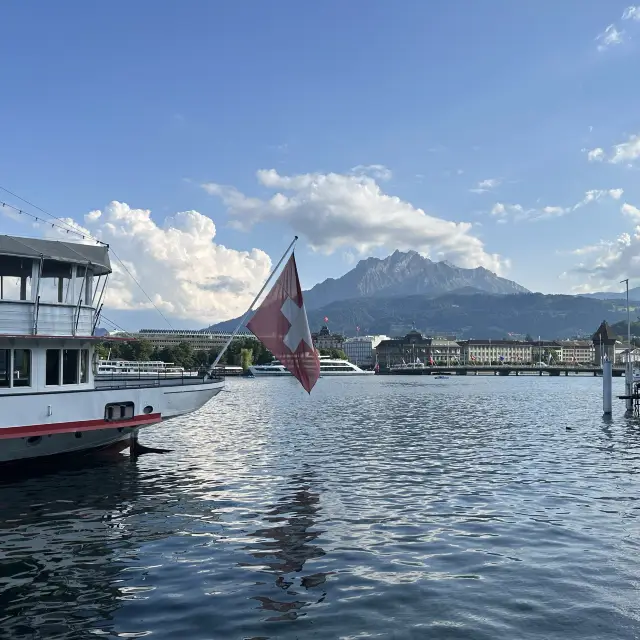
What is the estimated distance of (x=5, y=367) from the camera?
29.5m

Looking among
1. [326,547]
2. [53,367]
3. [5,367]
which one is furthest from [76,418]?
[326,547]

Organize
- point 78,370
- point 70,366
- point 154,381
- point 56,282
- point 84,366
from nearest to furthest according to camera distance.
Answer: point 56,282
point 70,366
point 78,370
point 84,366
point 154,381

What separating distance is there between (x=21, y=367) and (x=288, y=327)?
1255 cm

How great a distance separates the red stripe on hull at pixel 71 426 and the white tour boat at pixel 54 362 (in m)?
0.04

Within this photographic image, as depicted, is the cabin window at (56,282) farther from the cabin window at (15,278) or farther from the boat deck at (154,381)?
the boat deck at (154,381)

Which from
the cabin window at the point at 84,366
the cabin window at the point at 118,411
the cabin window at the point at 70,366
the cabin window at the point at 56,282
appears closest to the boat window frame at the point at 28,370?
the cabin window at the point at 70,366

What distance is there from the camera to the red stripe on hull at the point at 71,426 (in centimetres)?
2831

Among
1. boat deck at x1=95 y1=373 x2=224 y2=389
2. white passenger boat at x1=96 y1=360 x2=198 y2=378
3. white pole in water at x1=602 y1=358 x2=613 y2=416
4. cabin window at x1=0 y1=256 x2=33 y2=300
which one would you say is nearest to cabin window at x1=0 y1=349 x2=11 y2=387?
cabin window at x1=0 y1=256 x2=33 y2=300

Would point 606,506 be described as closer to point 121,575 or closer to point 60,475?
point 121,575

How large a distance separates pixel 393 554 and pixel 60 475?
19.7 metres

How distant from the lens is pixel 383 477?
103ft

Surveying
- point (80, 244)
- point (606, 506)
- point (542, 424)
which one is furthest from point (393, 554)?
point (542, 424)

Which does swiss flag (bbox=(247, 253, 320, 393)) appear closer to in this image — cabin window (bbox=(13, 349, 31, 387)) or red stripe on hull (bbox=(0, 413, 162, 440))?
red stripe on hull (bbox=(0, 413, 162, 440))

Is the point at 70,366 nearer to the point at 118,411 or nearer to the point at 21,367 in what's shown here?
the point at 21,367
